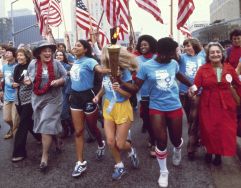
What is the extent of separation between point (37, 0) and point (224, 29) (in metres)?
18.2

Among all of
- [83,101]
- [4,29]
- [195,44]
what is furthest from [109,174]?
[4,29]

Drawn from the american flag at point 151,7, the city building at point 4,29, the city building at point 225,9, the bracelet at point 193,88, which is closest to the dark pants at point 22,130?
the bracelet at point 193,88

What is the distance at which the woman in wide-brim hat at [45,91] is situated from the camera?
5387 mm

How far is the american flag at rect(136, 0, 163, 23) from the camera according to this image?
29.8 feet

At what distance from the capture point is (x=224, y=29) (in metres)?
26.8

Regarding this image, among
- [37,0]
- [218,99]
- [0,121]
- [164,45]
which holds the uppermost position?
[37,0]

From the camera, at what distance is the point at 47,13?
10938 millimetres

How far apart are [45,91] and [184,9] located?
4736mm

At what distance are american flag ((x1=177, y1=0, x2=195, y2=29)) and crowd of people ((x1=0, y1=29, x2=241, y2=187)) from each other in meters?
3.23

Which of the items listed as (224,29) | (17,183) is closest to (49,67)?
(17,183)

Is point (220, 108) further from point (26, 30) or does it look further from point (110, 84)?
point (26, 30)

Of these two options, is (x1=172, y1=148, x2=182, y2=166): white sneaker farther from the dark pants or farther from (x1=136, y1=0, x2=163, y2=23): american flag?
(x1=136, y1=0, x2=163, y2=23): american flag

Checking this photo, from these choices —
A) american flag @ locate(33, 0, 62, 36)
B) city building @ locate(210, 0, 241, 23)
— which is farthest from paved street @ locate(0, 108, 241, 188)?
city building @ locate(210, 0, 241, 23)

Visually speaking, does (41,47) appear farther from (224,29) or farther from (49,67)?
(224,29)
